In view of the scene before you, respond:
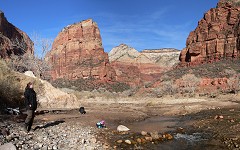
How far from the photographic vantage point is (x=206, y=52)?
301ft

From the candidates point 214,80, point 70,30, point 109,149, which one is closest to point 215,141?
point 109,149

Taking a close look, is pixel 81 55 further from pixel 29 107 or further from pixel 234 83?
pixel 29 107

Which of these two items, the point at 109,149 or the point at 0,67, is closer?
the point at 109,149

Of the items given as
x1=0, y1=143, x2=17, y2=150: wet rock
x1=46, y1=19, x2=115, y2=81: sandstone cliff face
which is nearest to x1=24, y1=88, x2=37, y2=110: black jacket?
x1=0, y1=143, x2=17, y2=150: wet rock

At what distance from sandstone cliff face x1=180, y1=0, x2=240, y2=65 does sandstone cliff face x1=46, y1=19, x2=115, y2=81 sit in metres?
34.8

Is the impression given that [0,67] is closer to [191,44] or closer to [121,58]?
[191,44]

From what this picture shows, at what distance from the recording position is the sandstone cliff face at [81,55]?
116 meters

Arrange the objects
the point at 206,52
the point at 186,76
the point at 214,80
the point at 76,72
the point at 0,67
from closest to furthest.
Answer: the point at 0,67, the point at 214,80, the point at 186,76, the point at 206,52, the point at 76,72

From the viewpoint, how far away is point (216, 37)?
90.8m

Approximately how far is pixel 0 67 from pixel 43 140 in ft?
47.8

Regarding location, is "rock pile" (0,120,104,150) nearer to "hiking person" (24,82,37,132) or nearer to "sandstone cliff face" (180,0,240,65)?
"hiking person" (24,82,37,132)

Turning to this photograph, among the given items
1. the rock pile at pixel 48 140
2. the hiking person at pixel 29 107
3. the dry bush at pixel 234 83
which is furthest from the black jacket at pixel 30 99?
the dry bush at pixel 234 83

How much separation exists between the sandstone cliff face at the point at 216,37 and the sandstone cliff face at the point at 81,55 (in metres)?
34.8

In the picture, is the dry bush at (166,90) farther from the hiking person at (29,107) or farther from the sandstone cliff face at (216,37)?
the hiking person at (29,107)
